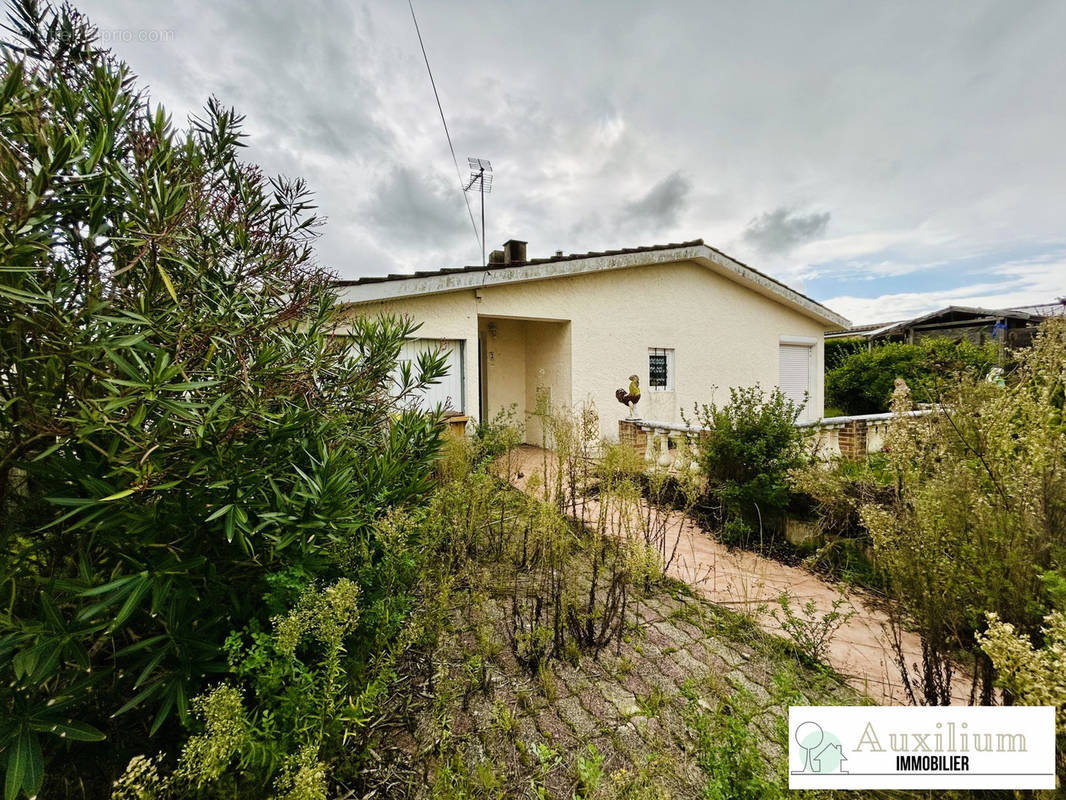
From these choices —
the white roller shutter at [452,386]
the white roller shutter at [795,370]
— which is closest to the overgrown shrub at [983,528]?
the white roller shutter at [452,386]

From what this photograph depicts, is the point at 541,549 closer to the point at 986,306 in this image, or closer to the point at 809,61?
the point at 809,61

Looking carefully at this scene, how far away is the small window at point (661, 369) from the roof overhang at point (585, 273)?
202 cm

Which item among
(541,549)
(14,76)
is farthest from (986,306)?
(14,76)

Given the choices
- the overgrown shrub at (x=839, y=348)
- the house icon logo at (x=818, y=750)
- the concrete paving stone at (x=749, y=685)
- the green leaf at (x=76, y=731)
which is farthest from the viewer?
the overgrown shrub at (x=839, y=348)

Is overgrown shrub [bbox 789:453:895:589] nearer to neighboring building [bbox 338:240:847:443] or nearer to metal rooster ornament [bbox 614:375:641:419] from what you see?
metal rooster ornament [bbox 614:375:641:419]

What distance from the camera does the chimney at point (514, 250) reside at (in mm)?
8383

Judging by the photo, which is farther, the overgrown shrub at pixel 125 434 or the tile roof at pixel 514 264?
the tile roof at pixel 514 264

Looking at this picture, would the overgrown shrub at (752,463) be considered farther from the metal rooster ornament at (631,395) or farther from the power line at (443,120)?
the power line at (443,120)

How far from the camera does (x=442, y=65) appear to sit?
5902 mm

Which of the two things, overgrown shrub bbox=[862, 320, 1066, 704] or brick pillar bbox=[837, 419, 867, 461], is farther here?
brick pillar bbox=[837, 419, 867, 461]

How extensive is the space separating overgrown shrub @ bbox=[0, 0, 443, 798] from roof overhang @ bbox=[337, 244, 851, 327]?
3.11 m

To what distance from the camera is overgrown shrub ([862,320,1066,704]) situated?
1.95m
